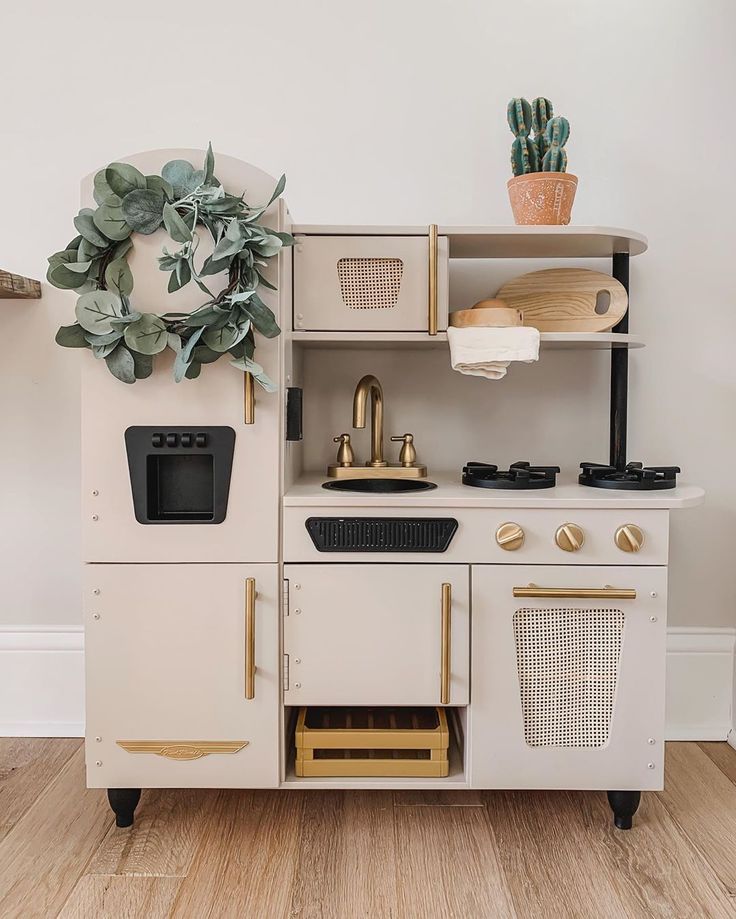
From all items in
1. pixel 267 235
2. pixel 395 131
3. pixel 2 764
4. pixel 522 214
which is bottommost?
pixel 2 764

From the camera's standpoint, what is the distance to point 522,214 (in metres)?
1.85

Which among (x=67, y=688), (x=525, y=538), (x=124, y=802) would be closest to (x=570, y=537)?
(x=525, y=538)

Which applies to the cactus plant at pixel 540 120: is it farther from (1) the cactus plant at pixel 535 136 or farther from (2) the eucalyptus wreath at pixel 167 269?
(2) the eucalyptus wreath at pixel 167 269

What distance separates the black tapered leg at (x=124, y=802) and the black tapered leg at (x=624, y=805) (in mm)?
1118

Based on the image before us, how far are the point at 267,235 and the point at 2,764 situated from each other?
1.62 meters

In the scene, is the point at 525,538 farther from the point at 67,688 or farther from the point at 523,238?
the point at 67,688

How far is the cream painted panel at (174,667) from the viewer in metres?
1.62

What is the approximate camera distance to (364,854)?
1.58 m

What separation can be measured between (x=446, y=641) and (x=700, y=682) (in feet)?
3.45

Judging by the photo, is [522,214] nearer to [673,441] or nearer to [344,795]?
[673,441]

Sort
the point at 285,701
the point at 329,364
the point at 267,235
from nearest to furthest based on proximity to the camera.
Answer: the point at 267,235
the point at 285,701
the point at 329,364

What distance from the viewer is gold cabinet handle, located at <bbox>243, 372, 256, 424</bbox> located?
5.23 ft

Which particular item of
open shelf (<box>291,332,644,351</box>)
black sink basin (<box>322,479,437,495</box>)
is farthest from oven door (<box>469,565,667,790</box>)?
open shelf (<box>291,332,644,351</box>)

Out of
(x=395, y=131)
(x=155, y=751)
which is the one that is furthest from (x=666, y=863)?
(x=395, y=131)
